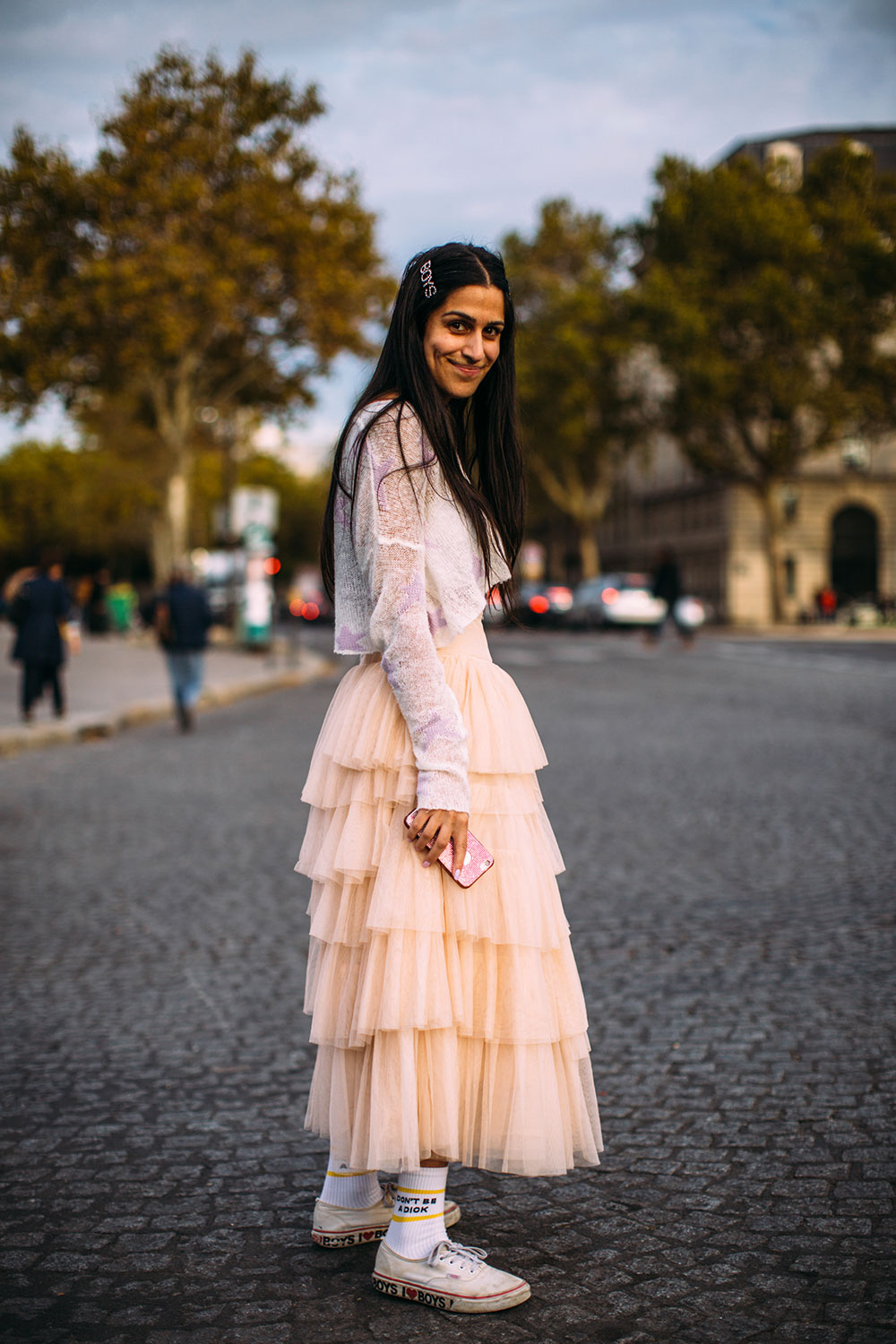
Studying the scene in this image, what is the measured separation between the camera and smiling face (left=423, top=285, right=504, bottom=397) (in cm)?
259

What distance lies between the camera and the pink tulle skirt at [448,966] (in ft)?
8.11

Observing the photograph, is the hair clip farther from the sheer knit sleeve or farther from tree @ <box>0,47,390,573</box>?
tree @ <box>0,47,390,573</box>

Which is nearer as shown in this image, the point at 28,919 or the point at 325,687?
the point at 28,919

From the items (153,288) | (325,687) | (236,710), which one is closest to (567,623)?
(153,288)

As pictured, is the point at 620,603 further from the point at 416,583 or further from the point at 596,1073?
the point at 416,583

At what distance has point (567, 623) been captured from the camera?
45.0 m

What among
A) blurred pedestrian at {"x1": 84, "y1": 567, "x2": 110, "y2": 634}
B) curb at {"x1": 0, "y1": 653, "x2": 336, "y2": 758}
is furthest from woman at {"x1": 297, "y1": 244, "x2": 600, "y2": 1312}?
blurred pedestrian at {"x1": 84, "y1": 567, "x2": 110, "y2": 634}

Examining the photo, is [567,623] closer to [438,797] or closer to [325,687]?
[325,687]

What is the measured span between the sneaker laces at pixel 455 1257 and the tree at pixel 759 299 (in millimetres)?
40474

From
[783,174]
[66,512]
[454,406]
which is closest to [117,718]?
[454,406]

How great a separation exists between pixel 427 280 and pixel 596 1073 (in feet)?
7.48

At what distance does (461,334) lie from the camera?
8.55ft

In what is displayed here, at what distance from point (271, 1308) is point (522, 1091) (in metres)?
0.63

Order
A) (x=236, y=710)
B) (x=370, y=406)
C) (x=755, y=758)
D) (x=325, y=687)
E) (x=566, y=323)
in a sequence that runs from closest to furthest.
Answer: (x=370, y=406) → (x=755, y=758) → (x=236, y=710) → (x=325, y=687) → (x=566, y=323)
